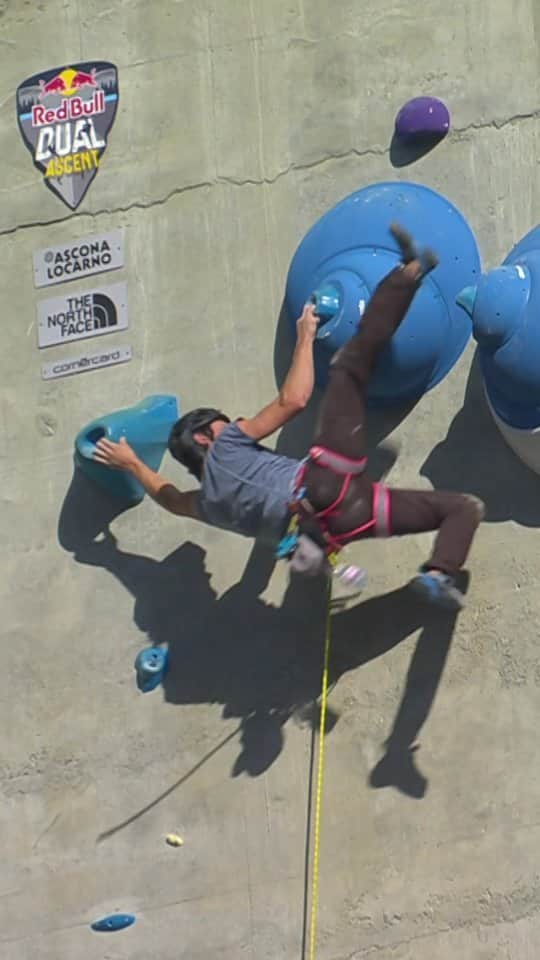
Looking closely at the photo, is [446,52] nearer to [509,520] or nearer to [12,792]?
[509,520]

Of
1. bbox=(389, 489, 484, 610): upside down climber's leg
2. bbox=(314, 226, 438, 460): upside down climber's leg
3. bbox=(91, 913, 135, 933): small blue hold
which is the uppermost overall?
bbox=(314, 226, 438, 460): upside down climber's leg

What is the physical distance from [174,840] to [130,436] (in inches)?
59.3

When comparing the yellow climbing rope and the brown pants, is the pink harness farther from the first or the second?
the yellow climbing rope

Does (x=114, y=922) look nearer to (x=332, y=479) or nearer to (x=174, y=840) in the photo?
(x=174, y=840)

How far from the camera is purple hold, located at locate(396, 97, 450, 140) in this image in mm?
5137

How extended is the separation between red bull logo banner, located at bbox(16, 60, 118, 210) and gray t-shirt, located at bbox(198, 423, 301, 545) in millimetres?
1631

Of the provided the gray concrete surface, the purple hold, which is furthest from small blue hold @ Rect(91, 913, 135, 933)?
the purple hold

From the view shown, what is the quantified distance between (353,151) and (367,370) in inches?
48.8

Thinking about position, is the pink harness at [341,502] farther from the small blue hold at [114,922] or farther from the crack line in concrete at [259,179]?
the small blue hold at [114,922]

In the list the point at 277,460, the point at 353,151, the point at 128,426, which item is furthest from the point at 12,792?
the point at 353,151

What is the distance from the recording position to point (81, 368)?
5488mm

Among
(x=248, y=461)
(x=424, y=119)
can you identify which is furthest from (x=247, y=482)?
(x=424, y=119)

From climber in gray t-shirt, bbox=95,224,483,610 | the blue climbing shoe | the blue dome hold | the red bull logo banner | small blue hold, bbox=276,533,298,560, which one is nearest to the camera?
the blue climbing shoe

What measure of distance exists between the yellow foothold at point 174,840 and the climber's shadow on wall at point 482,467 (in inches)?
63.6
